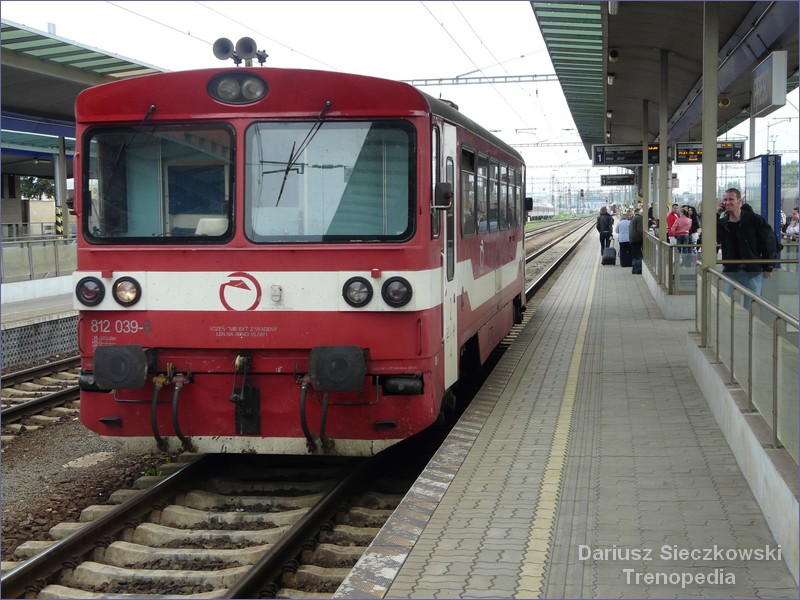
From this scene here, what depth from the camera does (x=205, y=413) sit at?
709 cm

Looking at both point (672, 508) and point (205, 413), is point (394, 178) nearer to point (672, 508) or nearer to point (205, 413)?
point (205, 413)

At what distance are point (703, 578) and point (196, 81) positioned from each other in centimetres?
461

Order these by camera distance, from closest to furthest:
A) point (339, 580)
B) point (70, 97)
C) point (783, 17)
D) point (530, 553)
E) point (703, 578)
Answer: point (703, 578)
point (530, 553)
point (339, 580)
point (783, 17)
point (70, 97)

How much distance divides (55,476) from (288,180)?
11.0ft

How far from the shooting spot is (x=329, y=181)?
22.9 feet

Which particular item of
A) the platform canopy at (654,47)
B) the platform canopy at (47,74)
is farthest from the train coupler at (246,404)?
the platform canopy at (47,74)

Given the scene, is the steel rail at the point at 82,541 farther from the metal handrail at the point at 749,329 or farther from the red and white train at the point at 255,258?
the metal handrail at the point at 749,329

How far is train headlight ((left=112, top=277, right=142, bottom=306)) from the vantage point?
7082 millimetres

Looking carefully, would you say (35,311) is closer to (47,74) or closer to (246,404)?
(47,74)

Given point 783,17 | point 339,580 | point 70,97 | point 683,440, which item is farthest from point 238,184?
point 70,97

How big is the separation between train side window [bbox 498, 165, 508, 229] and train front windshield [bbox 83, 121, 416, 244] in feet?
15.5

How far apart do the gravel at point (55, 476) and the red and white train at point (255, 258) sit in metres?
0.74

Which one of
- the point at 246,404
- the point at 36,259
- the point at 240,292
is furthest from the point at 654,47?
the point at 36,259

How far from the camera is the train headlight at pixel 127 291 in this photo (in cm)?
708
